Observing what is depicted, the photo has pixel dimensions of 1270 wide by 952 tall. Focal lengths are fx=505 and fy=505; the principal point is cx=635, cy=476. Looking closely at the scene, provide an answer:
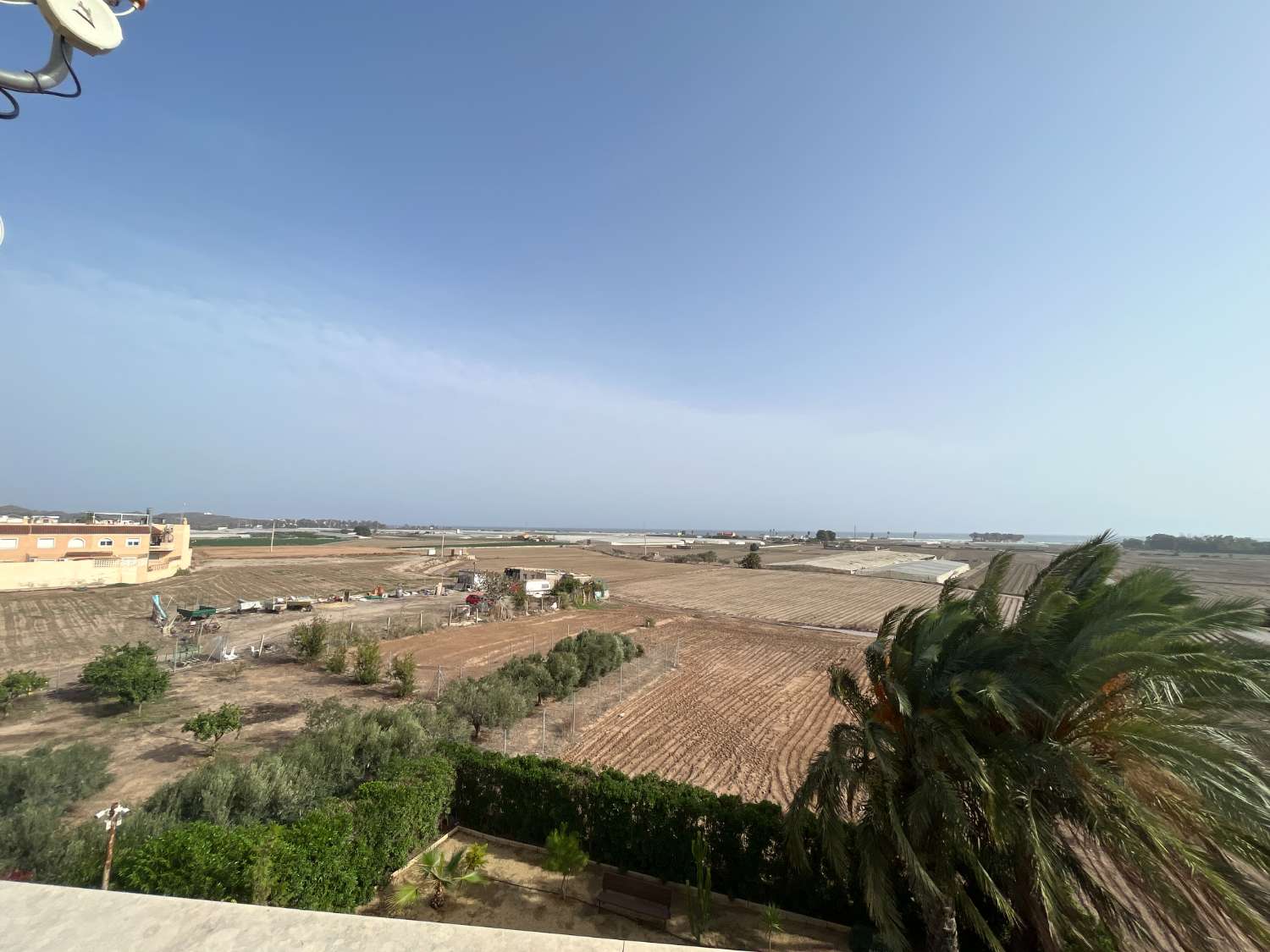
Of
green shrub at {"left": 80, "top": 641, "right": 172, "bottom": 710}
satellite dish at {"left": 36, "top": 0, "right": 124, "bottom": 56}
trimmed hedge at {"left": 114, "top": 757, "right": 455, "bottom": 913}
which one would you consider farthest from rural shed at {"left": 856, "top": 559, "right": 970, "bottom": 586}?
satellite dish at {"left": 36, "top": 0, "right": 124, "bottom": 56}

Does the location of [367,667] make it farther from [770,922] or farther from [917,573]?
[917,573]

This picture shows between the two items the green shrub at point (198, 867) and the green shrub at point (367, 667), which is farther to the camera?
the green shrub at point (367, 667)

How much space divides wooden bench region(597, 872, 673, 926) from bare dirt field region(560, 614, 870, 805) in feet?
14.6

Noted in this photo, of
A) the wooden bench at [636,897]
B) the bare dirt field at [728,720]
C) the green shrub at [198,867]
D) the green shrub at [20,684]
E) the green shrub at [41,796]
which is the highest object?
the green shrub at [198,867]

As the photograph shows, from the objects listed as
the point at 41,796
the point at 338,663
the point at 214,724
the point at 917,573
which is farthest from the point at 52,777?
the point at 917,573

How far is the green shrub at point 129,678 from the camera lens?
48.4 ft

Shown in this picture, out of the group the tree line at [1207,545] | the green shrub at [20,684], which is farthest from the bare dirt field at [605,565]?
→ the tree line at [1207,545]

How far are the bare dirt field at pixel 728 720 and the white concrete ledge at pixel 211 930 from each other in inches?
367

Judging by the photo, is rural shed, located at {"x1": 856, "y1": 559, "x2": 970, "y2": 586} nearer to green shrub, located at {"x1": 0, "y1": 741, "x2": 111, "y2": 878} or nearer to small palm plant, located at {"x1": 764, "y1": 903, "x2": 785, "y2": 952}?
small palm plant, located at {"x1": 764, "y1": 903, "x2": 785, "y2": 952}

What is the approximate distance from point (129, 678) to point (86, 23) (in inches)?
672

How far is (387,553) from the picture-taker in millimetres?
84062

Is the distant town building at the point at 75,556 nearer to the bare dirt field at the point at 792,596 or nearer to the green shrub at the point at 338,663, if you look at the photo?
the green shrub at the point at 338,663

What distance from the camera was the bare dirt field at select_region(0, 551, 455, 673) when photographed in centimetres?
2283

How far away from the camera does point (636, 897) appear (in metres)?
7.58
